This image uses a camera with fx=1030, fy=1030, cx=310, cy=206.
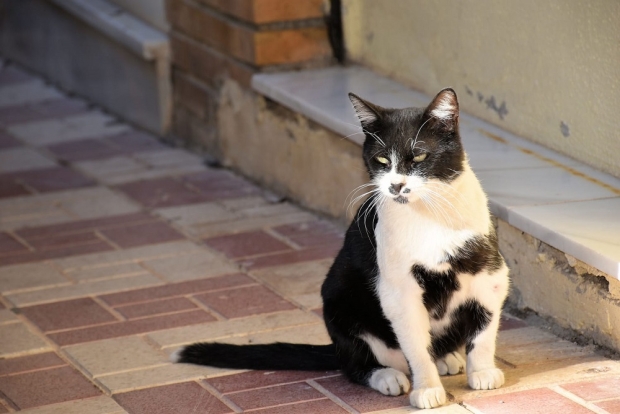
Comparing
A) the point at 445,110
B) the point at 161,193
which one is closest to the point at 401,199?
the point at 445,110

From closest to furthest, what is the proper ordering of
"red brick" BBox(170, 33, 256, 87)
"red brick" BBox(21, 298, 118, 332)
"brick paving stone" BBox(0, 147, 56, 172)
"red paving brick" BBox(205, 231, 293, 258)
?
"red brick" BBox(21, 298, 118, 332), "red paving brick" BBox(205, 231, 293, 258), "red brick" BBox(170, 33, 256, 87), "brick paving stone" BBox(0, 147, 56, 172)

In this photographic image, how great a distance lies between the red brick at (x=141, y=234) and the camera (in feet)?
15.5

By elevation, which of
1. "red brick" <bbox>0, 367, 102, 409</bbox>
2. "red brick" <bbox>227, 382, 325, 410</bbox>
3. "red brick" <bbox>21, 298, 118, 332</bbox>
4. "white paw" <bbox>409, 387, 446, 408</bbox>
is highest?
"white paw" <bbox>409, 387, 446, 408</bbox>

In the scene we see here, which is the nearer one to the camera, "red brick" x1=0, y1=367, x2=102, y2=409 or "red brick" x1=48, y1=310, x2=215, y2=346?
"red brick" x1=0, y1=367, x2=102, y2=409

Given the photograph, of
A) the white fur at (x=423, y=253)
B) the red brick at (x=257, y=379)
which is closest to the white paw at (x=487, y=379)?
the white fur at (x=423, y=253)

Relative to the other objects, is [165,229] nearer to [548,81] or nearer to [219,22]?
[219,22]

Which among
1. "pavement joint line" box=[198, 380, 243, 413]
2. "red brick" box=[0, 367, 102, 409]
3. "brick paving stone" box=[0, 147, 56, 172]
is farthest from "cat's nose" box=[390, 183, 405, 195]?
"brick paving stone" box=[0, 147, 56, 172]

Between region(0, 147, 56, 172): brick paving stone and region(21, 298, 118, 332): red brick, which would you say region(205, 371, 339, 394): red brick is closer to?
region(21, 298, 118, 332): red brick

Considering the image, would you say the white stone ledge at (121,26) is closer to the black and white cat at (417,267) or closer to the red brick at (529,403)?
A: the black and white cat at (417,267)

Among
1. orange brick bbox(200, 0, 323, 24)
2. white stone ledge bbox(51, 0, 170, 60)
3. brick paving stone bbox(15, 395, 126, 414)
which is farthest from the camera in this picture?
white stone ledge bbox(51, 0, 170, 60)

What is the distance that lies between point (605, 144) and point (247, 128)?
2.33 m

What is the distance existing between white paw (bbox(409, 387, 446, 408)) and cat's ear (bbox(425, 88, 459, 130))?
74 cm

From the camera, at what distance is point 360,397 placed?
305 cm

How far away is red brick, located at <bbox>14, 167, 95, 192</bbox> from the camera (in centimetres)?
568
